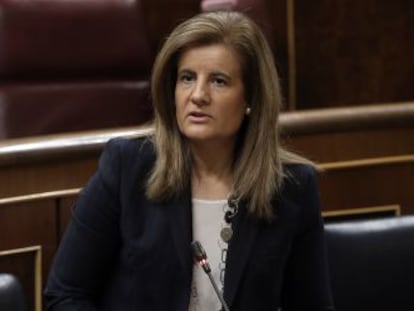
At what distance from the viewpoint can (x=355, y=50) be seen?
165cm

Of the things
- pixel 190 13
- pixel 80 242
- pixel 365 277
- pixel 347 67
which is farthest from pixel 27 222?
pixel 347 67

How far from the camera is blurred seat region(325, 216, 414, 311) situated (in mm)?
957

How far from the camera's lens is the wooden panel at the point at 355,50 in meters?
1.64

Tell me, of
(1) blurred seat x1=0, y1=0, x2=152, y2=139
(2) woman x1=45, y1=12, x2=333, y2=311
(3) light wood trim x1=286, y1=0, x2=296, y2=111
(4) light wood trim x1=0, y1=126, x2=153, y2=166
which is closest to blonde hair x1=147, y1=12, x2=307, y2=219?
(2) woman x1=45, y1=12, x2=333, y2=311

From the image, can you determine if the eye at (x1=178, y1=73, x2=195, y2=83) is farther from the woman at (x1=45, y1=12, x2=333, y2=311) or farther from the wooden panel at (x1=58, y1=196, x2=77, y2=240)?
the wooden panel at (x1=58, y1=196, x2=77, y2=240)

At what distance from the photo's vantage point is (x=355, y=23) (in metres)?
1.64

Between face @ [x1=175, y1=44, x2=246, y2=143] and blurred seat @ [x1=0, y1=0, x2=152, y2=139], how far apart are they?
0.48 metres

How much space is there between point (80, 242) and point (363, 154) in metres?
0.44

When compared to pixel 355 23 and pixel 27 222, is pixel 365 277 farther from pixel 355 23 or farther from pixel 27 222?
Answer: pixel 355 23

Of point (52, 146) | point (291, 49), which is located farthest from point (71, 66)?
point (291, 49)

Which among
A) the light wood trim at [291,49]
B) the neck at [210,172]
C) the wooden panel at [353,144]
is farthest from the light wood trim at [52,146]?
the light wood trim at [291,49]

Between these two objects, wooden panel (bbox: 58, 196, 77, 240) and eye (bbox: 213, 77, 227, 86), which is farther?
wooden panel (bbox: 58, 196, 77, 240)

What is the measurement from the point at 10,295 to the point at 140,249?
110mm

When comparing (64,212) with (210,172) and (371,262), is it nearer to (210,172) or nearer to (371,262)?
(210,172)
